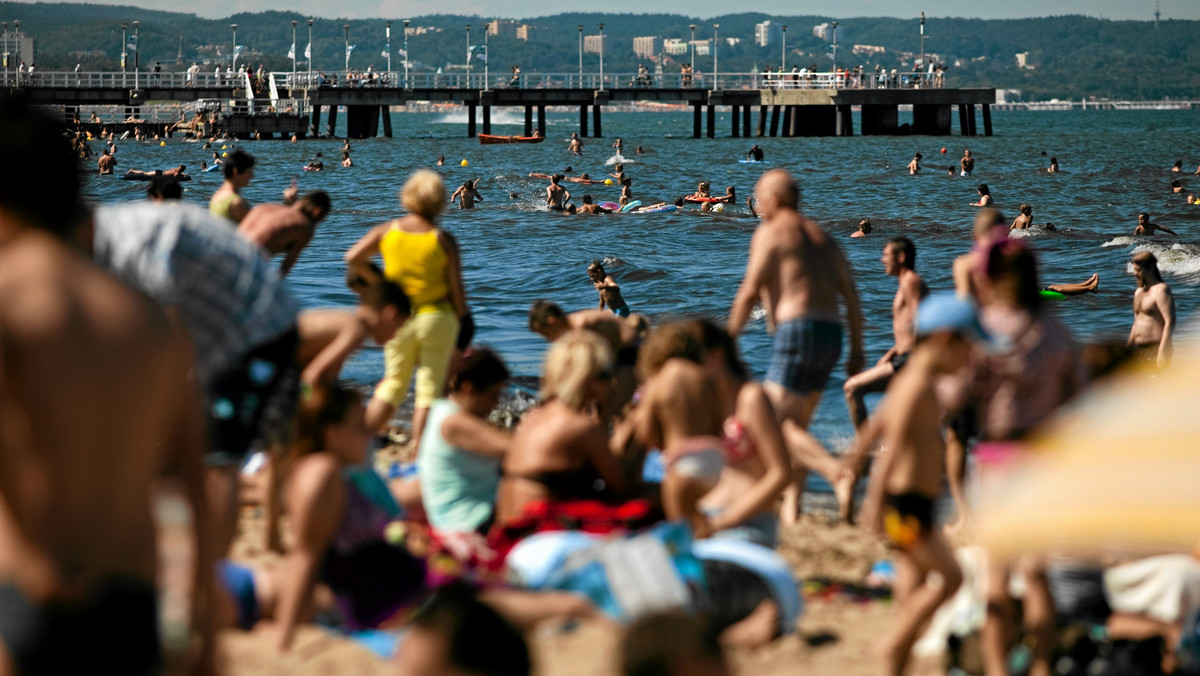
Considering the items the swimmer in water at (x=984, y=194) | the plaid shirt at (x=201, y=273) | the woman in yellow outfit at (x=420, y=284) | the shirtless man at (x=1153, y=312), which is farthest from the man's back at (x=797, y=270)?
the swimmer in water at (x=984, y=194)

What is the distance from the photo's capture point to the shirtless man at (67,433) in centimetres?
187

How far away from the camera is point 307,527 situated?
3.70 meters

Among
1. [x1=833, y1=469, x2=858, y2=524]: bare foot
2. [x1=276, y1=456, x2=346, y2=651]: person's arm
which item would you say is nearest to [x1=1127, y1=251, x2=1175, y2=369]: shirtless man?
[x1=833, y1=469, x2=858, y2=524]: bare foot

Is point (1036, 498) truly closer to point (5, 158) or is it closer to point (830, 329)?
point (5, 158)

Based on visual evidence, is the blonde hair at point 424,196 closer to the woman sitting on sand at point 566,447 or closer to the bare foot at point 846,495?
the woman sitting on sand at point 566,447

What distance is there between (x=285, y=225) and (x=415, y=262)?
25.9 inches

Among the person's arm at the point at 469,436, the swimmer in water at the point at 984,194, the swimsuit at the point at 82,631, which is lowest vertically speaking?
the person's arm at the point at 469,436

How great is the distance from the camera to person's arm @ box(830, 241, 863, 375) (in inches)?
204

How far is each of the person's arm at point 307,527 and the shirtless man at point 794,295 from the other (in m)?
1.91

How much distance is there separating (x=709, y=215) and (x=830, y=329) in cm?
1879

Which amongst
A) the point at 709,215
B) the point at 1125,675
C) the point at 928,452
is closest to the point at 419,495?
the point at 928,452

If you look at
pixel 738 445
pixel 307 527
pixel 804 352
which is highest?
pixel 804 352

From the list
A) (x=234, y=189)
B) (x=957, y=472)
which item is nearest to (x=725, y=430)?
(x=957, y=472)

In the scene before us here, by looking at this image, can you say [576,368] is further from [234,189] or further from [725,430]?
[234,189]
